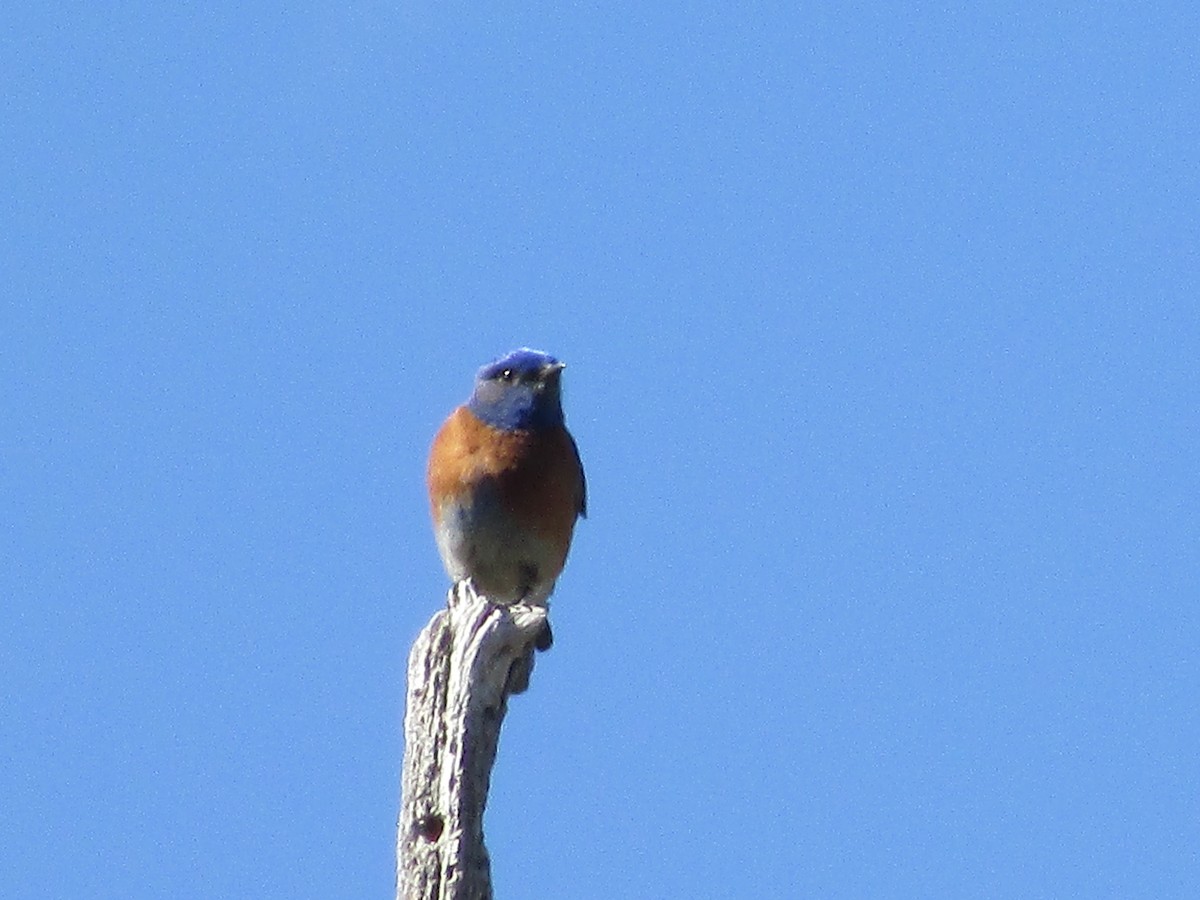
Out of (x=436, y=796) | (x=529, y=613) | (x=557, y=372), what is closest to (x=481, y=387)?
(x=557, y=372)

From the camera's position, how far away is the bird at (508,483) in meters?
11.7

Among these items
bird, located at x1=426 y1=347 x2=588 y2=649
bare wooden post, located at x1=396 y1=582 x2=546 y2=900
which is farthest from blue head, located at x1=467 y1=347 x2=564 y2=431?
bare wooden post, located at x1=396 y1=582 x2=546 y2=900

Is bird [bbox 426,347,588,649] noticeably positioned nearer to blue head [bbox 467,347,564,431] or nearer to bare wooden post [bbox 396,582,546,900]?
blue head [bbox 467,347,564,431]

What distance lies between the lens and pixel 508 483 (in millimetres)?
11672

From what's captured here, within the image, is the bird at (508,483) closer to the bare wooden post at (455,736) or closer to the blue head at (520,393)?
the blue head at (520,393)

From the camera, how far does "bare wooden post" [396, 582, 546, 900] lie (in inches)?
286

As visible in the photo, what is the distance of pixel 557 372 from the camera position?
12156mm

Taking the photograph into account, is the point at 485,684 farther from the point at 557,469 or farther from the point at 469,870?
the point at 557,469

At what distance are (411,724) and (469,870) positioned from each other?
0.70 metres

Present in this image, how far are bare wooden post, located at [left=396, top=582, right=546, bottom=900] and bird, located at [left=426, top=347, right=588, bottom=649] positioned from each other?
11.0 ft

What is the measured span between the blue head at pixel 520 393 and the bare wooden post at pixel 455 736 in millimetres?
3727

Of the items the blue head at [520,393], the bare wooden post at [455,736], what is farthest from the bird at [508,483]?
the bare wooden post at [455,736]

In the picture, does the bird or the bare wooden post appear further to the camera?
the bird

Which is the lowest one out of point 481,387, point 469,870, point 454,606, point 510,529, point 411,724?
point 469,870
